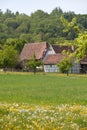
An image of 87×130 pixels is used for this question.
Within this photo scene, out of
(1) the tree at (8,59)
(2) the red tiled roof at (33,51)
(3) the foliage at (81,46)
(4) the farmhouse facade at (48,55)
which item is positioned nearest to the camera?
(3) the foliage at (81,46)

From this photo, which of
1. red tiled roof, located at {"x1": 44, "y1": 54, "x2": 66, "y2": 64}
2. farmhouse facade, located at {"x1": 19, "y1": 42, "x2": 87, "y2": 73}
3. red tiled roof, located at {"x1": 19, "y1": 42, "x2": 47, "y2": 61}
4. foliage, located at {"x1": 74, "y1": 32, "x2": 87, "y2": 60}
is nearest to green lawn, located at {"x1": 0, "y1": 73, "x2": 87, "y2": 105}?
foliage, located at {"x1": 74, "y1": 32, "x2": 87, "y2": 60}

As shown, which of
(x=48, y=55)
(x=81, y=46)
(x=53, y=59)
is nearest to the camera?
(x=81, y=46)

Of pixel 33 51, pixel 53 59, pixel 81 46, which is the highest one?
pixel 81 46

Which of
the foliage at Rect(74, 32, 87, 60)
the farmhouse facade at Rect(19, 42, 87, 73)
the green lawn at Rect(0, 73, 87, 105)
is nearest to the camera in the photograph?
the foliage at Rect(74, 32, 87, 60)

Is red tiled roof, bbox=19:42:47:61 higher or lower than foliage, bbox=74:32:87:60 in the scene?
lower

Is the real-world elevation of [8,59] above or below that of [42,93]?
below

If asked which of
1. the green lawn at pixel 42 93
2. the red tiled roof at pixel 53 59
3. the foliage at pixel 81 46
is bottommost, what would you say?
the red tiled roof at pixel 53 59

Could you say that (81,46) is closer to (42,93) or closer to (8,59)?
(42,93)

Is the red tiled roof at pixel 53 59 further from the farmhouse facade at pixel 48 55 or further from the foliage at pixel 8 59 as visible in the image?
the foliage at pixel 8 59

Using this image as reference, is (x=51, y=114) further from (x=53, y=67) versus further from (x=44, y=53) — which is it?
(x=44, y=53)

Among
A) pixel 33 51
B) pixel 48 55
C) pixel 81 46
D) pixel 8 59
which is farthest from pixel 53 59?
pixel 81 46

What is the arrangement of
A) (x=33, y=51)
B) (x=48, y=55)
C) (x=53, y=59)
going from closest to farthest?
(x=53, y=59) → (x=48, y=55) → (x=33, y=51)

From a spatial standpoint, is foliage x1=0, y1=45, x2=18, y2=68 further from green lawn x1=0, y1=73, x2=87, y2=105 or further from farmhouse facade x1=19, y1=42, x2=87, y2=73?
green lawn x1=0, y1=73, x2=87, y2=105

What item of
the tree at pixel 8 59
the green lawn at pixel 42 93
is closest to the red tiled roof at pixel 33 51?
the tree at pixel 8 59
